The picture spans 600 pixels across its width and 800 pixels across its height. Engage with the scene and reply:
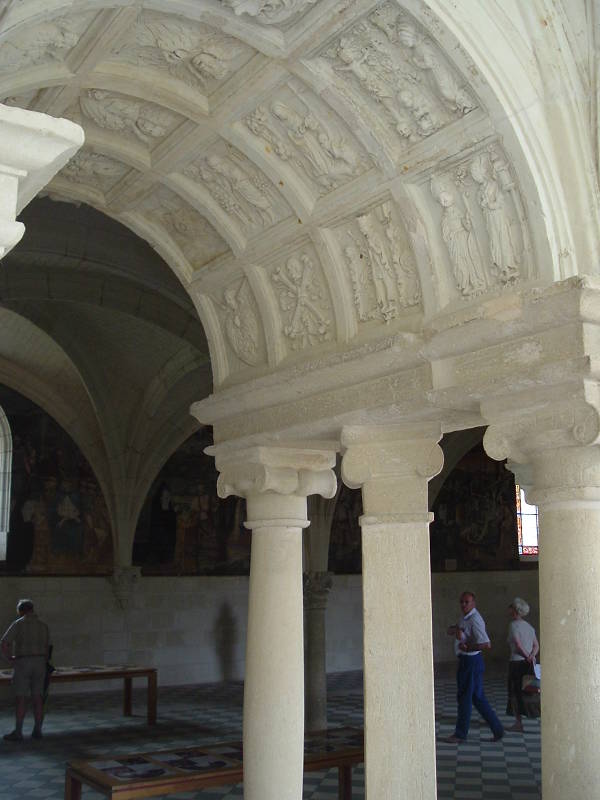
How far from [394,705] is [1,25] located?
3.71 m

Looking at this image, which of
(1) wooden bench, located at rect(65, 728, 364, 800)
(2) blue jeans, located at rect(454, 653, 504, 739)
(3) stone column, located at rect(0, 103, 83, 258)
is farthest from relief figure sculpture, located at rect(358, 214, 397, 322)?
(2) blue jeans, located at rect(454, 653, 504, 739)

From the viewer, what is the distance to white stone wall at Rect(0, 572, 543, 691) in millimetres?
14570

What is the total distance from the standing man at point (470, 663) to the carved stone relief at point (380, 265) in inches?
202

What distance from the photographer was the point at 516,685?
33.8 ft

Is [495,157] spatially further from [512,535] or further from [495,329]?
[512,535]

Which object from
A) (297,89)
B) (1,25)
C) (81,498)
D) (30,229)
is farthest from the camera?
(81,498)

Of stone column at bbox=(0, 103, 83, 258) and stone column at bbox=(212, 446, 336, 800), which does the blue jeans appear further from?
stone column at bbox=(0, 103, 83, 258)

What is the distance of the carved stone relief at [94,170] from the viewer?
5105 mm

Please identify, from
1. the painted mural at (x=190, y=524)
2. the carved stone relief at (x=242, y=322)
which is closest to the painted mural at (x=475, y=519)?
the painted mural at (x=190, y=524)

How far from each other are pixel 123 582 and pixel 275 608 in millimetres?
10243

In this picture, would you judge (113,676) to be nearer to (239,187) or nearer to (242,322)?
(242,322)

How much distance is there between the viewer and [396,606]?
15.8 feet

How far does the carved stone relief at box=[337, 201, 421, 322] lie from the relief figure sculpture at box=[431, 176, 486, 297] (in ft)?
0.91

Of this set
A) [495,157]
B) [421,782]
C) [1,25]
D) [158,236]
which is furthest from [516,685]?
[1,25]
